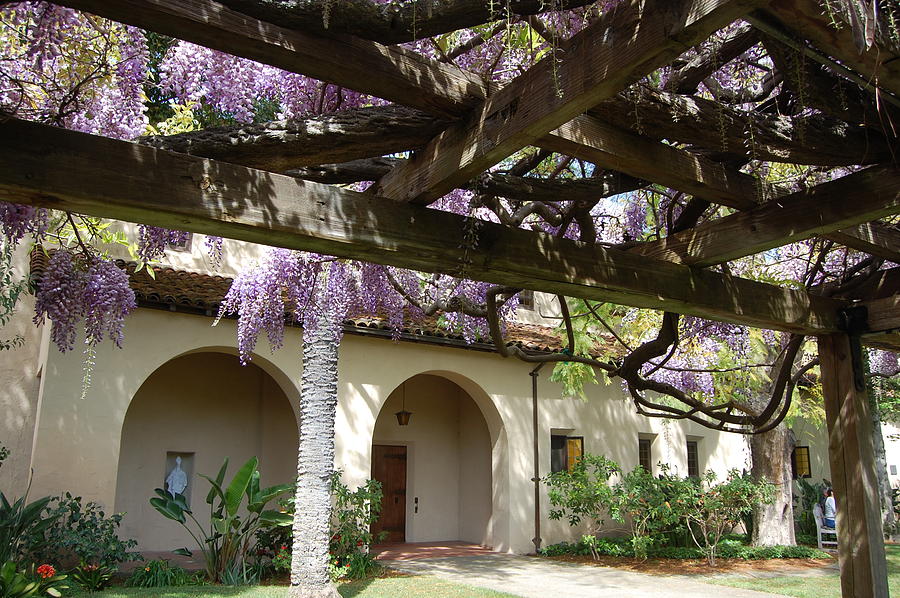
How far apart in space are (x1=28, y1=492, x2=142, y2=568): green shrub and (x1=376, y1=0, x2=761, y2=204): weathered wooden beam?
266 inches

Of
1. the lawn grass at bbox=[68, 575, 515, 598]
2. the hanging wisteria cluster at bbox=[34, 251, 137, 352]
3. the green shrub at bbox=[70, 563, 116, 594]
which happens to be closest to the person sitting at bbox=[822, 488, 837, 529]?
the lawn grass at bbox=[68, 575, 515, 598]

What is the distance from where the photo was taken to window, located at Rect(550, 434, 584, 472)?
1276 centimetres

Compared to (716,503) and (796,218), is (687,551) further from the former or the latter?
(796,218)

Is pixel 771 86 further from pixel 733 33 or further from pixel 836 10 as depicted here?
pixel 836 10

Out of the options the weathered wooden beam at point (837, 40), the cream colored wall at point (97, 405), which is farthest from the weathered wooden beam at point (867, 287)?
the cream colored wall at point (97, 405)

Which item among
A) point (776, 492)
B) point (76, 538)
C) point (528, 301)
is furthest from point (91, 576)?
point (776, 492)

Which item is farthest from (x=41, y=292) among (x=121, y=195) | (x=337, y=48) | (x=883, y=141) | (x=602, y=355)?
(x=602, y=355)

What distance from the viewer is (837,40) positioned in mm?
1846

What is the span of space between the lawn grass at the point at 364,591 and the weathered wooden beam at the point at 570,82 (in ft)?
20.4

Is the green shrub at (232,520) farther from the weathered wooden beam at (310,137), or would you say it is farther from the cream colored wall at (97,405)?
the weathered wooden beam at (310,137)

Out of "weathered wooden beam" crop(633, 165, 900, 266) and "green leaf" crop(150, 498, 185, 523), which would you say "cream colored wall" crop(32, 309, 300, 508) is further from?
"weathered wooden beam" crop(633, 165, 900, 266)

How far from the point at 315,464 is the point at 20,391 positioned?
4.50m

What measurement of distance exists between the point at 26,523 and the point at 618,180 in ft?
22.6

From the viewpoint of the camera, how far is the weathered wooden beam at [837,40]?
5.77ft
